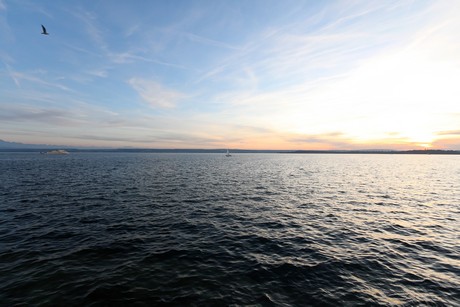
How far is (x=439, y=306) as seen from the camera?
528 inches

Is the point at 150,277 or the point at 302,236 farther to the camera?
the point at 302,236

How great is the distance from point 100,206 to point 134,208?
5.49 m

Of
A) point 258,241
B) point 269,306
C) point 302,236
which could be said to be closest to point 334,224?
point 302,236

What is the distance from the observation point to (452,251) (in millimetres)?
20953

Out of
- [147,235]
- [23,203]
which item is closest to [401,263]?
[147,235]

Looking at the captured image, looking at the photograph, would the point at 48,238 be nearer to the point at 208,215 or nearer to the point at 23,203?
the point at 208,215

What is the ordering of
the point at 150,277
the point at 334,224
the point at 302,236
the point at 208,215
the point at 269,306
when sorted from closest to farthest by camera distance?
1. the point at 269,306
2. the point at 150,277
3. the point at 302,236
4. the point at 334,224
5. the point at 208,215

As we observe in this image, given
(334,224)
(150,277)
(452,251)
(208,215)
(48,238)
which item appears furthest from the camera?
(208,215)

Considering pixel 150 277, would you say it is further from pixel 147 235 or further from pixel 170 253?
pixel 147 235

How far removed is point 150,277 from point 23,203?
33.3 meters

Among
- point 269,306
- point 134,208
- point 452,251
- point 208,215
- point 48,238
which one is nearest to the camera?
point 269,306

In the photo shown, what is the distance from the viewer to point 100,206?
1369 inches

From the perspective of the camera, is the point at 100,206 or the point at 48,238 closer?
the point at 48,238

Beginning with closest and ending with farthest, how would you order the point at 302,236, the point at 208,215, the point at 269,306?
the point at 269,306, the point at 302,236, the point at 208,215
